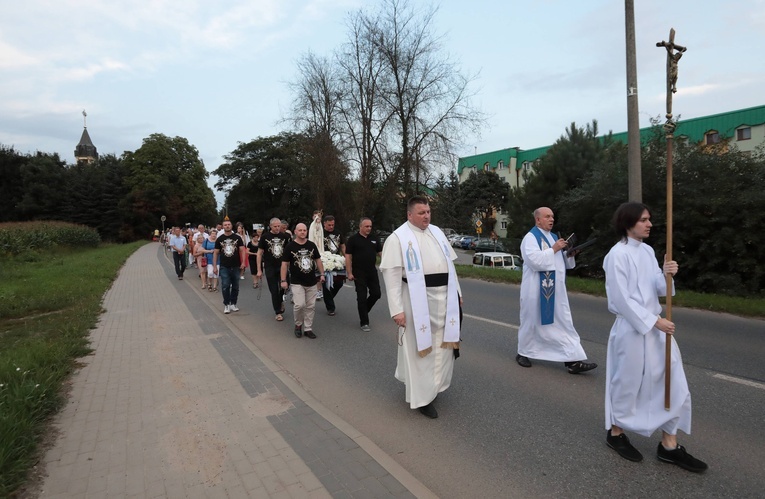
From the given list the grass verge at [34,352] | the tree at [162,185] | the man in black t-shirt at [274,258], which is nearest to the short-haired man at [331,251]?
the man in black t-shirt at [274,258]

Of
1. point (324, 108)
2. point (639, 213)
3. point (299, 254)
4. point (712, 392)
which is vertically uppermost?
point (324, 108)

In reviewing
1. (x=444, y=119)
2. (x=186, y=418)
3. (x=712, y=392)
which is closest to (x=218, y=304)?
(x=186, y=418)

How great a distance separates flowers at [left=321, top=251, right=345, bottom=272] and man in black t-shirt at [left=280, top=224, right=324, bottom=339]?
1365 mm

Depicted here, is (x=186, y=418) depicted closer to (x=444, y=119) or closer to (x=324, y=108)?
(x=444, y=119)

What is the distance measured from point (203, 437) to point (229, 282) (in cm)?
633

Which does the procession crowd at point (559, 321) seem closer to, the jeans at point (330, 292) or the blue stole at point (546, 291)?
the blue stole at point (546, 291)

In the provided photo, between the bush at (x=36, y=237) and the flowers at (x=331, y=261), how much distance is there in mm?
22128

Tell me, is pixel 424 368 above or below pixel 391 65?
below

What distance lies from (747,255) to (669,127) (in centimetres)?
999

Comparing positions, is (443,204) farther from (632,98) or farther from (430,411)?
(430,411)

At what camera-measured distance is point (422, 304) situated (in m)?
4.14

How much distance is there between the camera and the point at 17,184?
64.1 meters

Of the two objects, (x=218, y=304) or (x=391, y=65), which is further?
(x=391, y=65)

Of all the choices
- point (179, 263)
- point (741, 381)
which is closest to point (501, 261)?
point (179, 263)
